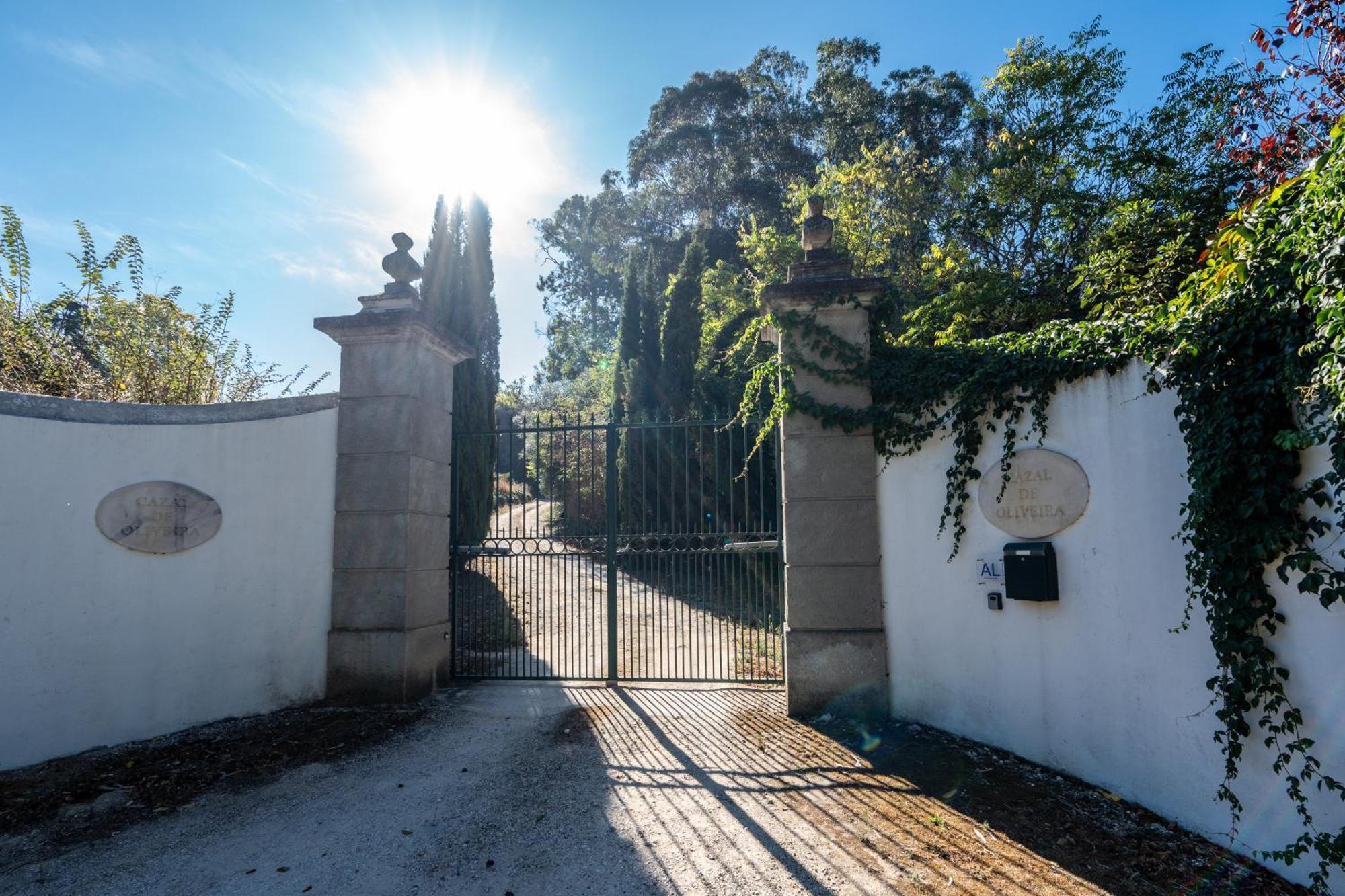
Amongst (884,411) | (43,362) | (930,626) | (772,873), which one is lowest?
(772,873)

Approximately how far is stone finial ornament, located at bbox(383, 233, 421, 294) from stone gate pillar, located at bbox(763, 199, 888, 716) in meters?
3.09

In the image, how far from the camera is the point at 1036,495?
4070mm

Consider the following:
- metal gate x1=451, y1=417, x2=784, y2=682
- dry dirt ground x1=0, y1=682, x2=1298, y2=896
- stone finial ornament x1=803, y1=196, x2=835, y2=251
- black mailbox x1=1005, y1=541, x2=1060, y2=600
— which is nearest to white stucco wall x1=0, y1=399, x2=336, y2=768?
dry dirt ground x1=0, y1=682, x2=1298, y2=896

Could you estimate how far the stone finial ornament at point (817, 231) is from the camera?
5465mm

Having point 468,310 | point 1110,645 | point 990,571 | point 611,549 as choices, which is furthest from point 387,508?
point 468,310

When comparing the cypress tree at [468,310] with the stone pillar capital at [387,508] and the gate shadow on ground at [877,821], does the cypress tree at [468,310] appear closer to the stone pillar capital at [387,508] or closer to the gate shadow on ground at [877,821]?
the stone pillar capital at [387,508]

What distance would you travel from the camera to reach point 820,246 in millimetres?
5469

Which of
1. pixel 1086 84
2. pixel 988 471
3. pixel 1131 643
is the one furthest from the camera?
pixel 1086 84

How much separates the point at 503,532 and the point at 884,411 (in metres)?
10.4

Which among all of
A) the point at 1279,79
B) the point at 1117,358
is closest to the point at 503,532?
the point at 1117,358

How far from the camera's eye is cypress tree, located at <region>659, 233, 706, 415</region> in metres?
15.6

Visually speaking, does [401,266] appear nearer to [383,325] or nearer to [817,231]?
[383,325]

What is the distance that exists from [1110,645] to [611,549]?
12.4ft

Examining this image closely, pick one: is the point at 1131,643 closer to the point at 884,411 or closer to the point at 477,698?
the point at 884,411
